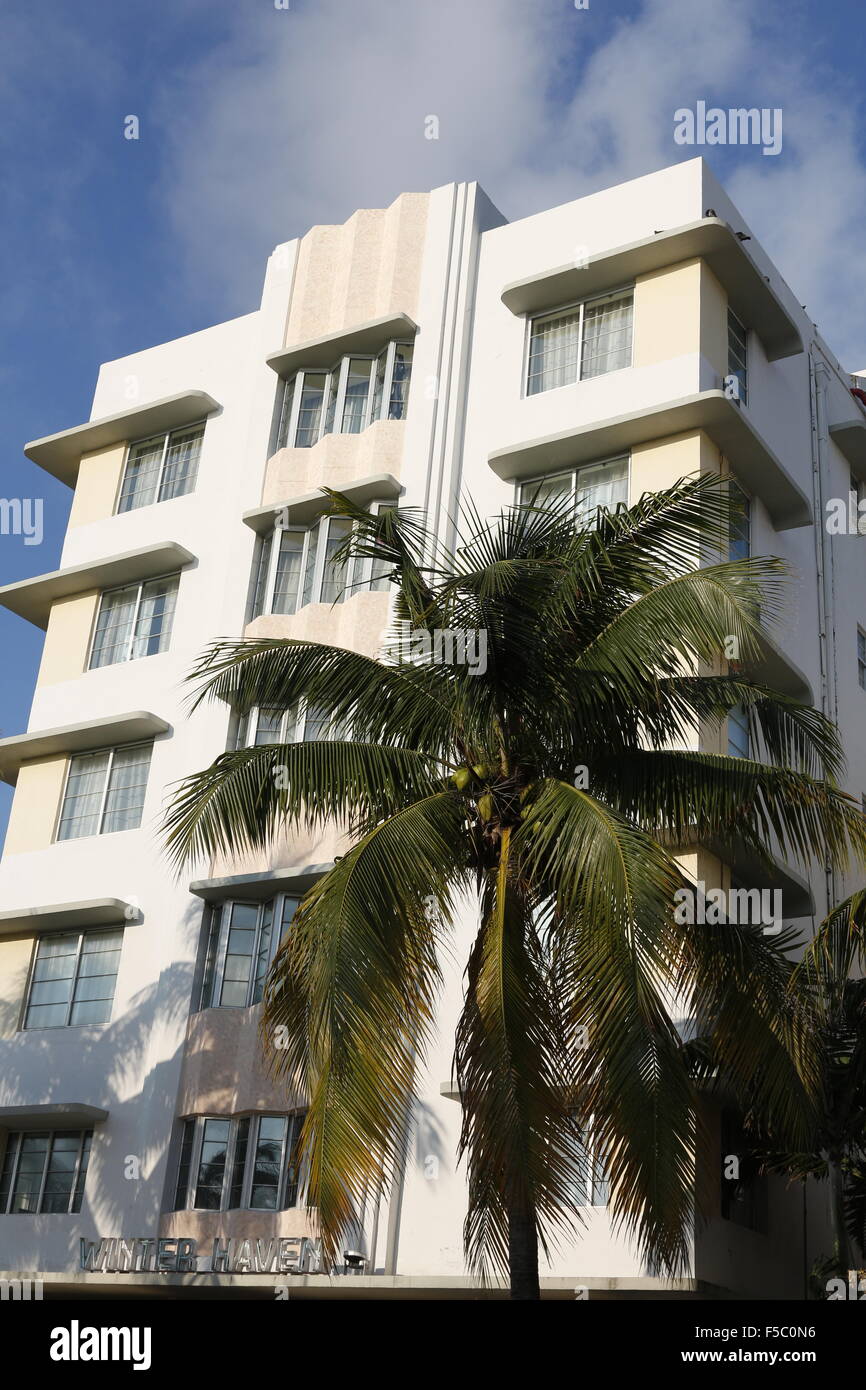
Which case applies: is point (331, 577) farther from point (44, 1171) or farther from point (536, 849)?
point (536, 849)

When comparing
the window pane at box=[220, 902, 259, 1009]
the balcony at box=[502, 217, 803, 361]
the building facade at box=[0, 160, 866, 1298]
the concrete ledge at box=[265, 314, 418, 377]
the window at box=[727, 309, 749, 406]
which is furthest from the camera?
the concrete ledge at box=[265, 314, 418, 377]

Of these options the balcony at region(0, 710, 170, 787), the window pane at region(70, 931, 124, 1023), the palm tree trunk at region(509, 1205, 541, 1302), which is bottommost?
the palm tree trunk at region(509, 1205, 541, 1302)

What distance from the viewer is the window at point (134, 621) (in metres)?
28.0

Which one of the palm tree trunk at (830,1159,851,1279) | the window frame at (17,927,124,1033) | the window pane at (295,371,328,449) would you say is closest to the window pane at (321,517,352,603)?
the window pane at (295,371,328,449)

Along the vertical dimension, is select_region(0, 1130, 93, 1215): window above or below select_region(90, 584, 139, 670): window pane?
below

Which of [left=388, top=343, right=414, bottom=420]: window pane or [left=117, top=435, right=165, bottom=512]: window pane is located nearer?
[left=388, top=343, right=414, bottom=420]: window pane

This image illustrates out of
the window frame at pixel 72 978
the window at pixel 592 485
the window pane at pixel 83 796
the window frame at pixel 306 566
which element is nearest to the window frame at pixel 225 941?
the window frame at pixel 72 978

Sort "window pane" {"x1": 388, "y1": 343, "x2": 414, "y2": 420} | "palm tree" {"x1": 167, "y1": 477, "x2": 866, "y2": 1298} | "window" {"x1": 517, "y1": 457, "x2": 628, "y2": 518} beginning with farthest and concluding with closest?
1. "window pane" {"x1": 388, "y1": 343, "x2": 414, "y2": 420}
2. "window" {"x1": 517, "y1": 457, "x2": 628, "y2": 518}
3. "palm tree" {"x1": 167, "y1": 477, "x2": 866, "y2": 1298}

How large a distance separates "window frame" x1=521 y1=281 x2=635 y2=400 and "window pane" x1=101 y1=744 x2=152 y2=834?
9.06 meters

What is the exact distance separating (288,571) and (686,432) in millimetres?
7406

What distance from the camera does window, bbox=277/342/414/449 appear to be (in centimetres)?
2756

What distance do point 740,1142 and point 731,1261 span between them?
151 centimetres

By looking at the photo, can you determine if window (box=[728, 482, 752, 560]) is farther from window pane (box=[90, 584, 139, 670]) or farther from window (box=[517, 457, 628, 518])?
window pane (box=[90, 584, 139, 670])

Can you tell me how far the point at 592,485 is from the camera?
977 inches
